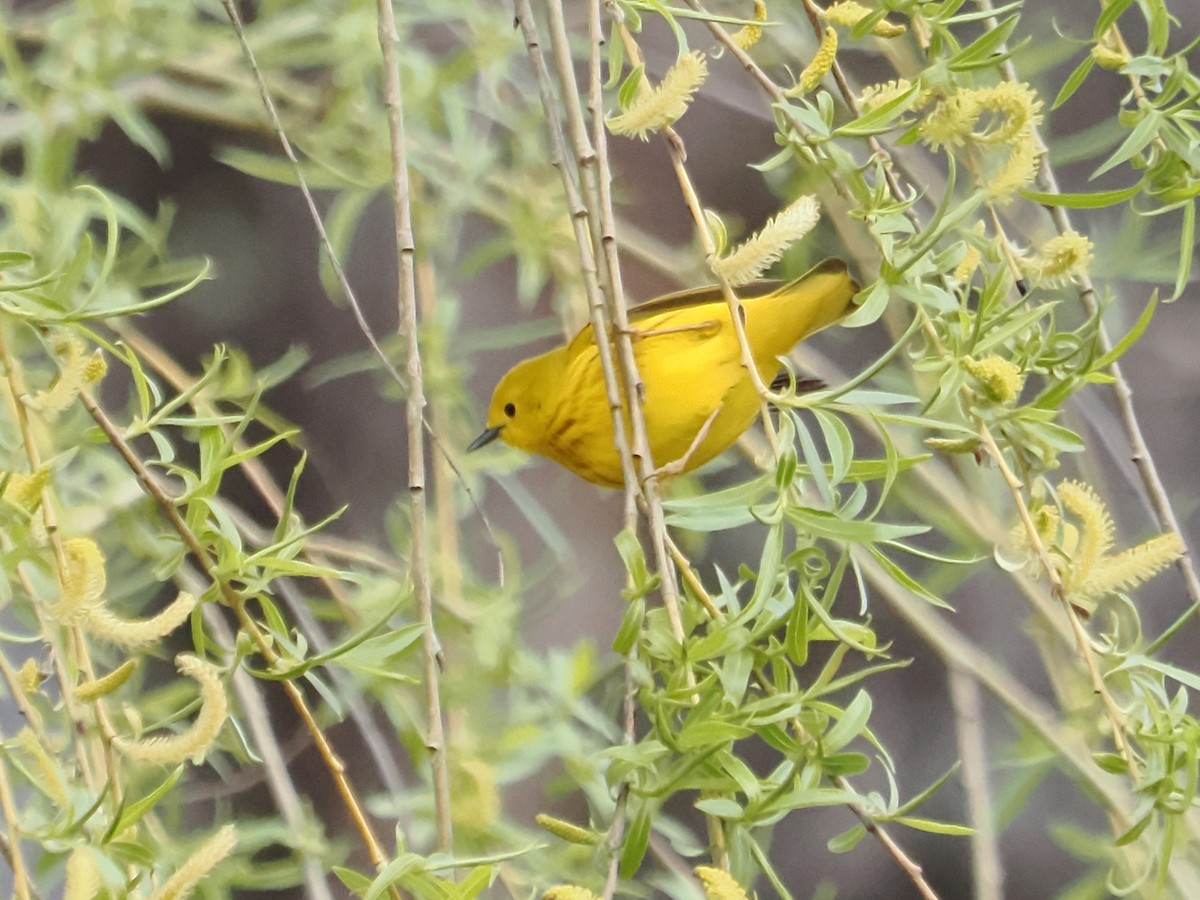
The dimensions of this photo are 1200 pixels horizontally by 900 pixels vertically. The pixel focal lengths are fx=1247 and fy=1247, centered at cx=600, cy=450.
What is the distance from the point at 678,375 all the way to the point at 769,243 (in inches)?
11.3

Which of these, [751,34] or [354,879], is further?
[751,34]

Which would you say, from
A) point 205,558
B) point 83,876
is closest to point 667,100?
point 205,558

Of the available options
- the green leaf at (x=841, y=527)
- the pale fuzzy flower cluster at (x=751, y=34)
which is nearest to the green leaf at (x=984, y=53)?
the pale fuzzy flower cluster at (x=751, y=34)

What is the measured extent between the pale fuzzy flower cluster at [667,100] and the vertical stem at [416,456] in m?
0.10

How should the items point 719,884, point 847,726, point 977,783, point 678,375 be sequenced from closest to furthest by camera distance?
point 719,884
point 847,726
point 678,375
point 977,783

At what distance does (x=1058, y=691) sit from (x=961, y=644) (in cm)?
8

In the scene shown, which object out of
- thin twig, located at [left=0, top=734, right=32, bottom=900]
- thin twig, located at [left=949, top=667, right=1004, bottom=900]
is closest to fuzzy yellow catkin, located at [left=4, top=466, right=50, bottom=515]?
thin twig, located at [left=0, top=734, right=32, bottom=900]

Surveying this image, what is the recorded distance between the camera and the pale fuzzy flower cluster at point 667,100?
1.84 feet

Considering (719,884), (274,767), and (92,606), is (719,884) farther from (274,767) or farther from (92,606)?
(274,767)

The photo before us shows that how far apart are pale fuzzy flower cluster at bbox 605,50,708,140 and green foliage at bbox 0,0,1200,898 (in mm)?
23

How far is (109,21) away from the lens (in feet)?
3.03

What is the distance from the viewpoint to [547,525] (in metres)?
0.99

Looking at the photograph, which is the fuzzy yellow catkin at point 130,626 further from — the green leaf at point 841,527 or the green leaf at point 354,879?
the green leaf at point 841,527

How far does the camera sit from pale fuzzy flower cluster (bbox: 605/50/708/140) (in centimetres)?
56
